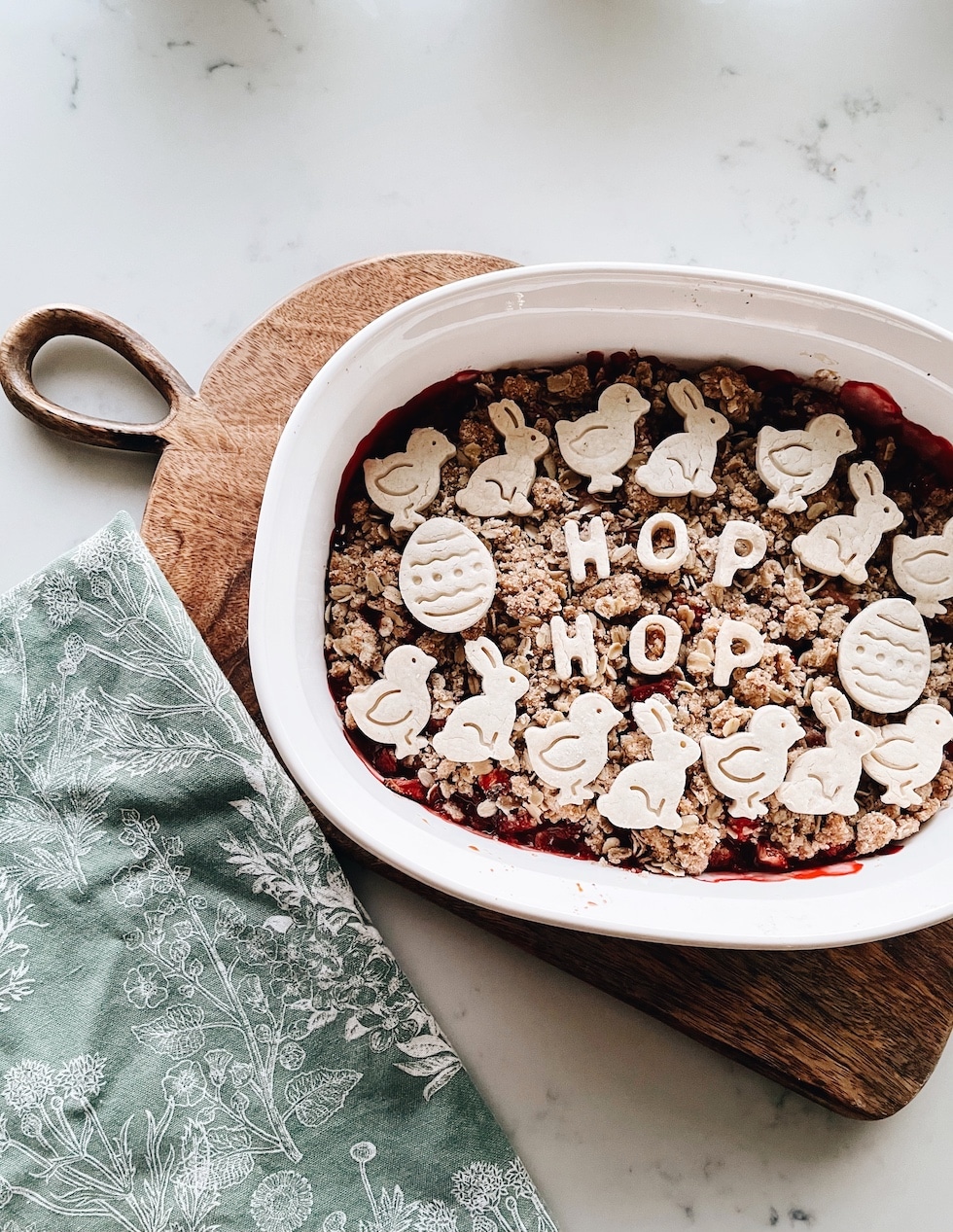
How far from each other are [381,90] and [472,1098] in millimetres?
1318

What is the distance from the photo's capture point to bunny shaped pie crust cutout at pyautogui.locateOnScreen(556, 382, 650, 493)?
3.49ft

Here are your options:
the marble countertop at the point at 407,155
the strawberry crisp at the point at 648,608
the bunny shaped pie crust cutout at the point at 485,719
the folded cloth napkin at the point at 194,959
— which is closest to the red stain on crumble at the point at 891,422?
the strawberry crisp at the point at 648,608

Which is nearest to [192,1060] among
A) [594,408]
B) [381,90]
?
[594,408]

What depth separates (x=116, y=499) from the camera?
1197mm

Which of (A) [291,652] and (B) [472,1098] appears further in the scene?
(B) [472,1098]

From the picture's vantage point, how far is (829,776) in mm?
1035

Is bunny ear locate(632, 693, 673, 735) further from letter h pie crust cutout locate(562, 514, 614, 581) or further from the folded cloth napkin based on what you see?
the folded cloth napkin

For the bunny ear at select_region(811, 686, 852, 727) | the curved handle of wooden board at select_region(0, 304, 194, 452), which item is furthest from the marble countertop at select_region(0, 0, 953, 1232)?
the bunny ear at select_region(811, 686, 852, 727)

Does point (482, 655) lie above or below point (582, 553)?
below

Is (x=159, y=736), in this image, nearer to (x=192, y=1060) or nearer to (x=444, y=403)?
(x=192, y=1060)

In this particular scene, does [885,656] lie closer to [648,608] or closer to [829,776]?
[829,776]

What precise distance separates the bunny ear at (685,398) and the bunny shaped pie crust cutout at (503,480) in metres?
0.16

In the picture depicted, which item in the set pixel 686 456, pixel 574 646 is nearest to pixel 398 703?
pixel 574 646

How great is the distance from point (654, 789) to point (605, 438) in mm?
410
